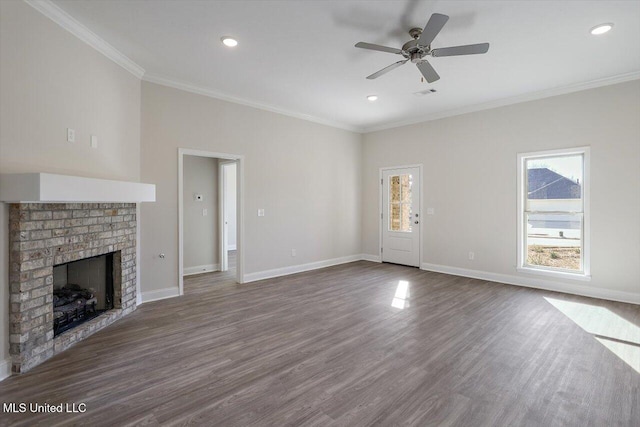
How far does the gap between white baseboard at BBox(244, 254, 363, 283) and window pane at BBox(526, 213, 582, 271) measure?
3380mm

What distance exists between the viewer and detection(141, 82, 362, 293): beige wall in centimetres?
424

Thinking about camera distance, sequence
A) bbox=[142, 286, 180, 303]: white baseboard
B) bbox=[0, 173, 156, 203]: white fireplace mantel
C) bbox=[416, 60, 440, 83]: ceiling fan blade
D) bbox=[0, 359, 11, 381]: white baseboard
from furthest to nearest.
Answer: bbox=[142, 286, 180, 303]: white baseboard
bbox=[416, 60, 440, 83]: ceiling fan blade
bbox=[0, 359, 11, 381]: white baseboard
bbox=[0, 173, 156, 203]: white fireplace mantel

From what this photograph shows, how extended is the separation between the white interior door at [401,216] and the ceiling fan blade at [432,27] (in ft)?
12.3

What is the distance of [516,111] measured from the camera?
506 centimetres

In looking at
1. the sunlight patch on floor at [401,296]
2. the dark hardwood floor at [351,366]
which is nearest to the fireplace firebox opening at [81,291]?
the dark hardwood floor at [351,366]

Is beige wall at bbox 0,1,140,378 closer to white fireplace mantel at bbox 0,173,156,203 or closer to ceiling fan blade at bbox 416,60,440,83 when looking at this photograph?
white fireplace mantel at bbox 0,173,156,203

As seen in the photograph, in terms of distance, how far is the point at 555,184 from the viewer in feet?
15.9

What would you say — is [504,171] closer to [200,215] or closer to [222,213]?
[222,213]

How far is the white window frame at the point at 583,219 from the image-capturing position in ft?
14.7

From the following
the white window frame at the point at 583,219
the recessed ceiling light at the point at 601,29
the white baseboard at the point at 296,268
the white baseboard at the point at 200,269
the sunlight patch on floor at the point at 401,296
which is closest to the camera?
the recessed ceiling light at the point at 601,29

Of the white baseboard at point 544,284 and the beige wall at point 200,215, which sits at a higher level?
the beige wall at point 200,215

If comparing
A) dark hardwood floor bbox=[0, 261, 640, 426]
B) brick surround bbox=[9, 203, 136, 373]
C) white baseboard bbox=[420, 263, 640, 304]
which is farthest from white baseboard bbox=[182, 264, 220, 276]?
white baseboard bbox=[420, 263, 640, 304]

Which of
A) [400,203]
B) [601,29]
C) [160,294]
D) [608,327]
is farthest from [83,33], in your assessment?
[608,327]

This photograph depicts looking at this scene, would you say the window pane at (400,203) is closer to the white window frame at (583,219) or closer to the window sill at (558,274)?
the white window frame at (583,219)
